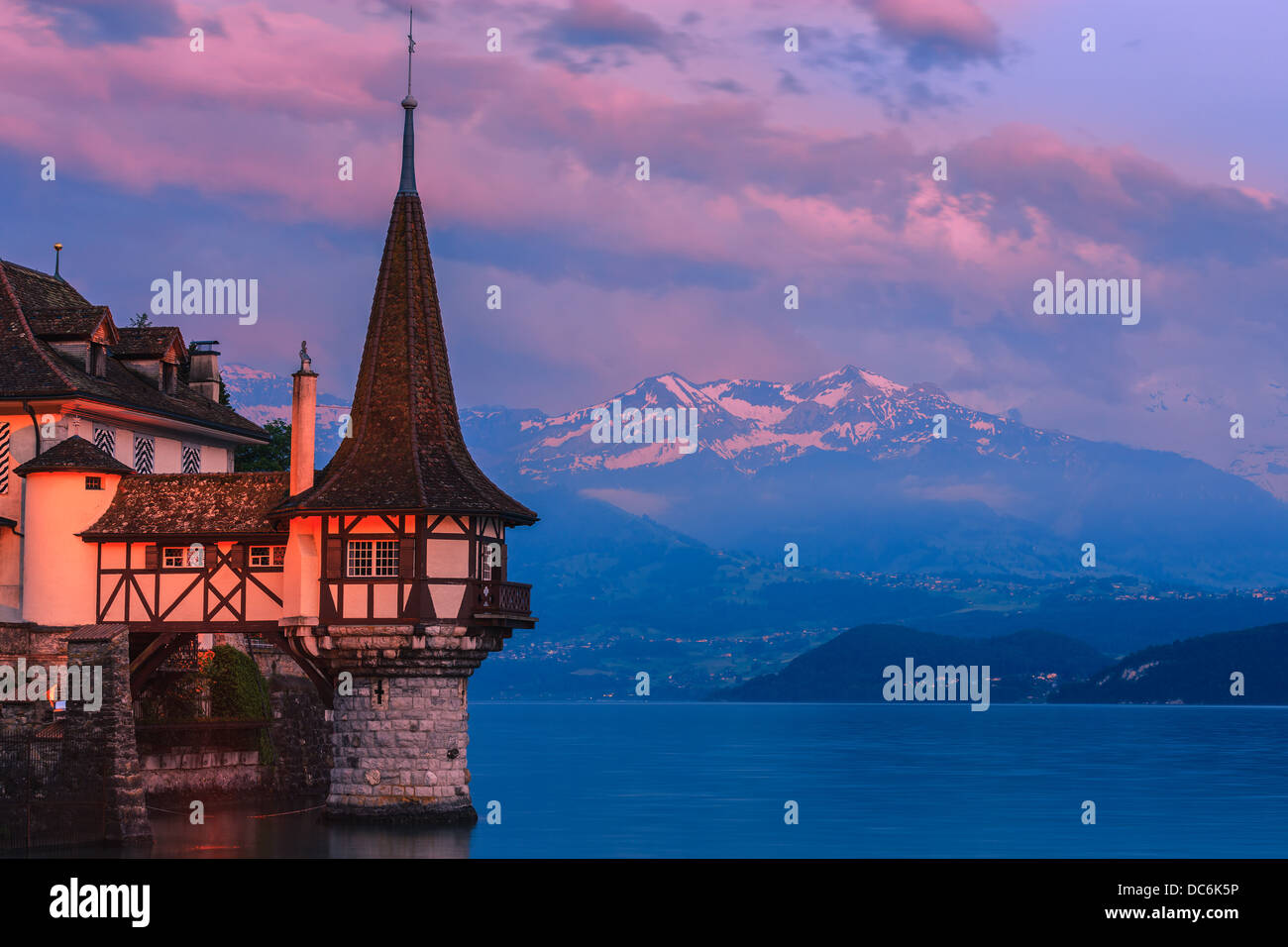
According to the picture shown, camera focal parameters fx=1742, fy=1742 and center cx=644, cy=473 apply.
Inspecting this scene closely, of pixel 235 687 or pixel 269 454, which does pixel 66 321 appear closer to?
pixel 235 687

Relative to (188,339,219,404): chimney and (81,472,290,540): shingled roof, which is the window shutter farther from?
Answer: (188,339,219,404): chimney

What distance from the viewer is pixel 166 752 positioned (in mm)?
54750

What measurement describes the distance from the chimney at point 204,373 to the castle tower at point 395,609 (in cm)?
1215

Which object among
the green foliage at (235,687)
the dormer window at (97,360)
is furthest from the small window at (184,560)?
the green foliage at (235,687)

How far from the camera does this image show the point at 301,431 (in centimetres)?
5084

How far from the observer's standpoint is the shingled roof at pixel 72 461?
48.5 m

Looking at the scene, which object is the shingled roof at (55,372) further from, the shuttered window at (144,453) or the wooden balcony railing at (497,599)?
the wooden balcony railing at (497,599)

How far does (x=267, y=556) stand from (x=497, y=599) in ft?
22.3

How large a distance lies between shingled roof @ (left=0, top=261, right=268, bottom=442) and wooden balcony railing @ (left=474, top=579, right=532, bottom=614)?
1202 cm

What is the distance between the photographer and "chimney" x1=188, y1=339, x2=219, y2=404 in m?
61.3

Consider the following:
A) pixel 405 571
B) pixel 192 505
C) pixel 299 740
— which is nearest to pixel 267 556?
pixel 192 505
